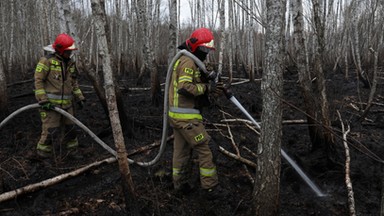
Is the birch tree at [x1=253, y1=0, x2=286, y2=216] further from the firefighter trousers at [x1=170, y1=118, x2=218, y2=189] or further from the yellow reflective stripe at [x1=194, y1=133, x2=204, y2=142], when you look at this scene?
the yellow reflective stripe at [x1=194, y1=133, x2=204, y2=142]

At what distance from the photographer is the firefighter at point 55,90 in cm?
451

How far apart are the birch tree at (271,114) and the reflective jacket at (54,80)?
3.30m

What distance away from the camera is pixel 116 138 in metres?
3.03

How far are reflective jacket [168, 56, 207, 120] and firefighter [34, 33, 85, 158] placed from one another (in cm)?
201

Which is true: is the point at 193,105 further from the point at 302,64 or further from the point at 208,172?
the point at 302,64

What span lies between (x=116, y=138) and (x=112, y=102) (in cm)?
36

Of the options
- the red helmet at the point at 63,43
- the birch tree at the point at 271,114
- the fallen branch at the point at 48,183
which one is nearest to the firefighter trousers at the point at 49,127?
the fallen branch at the point at 48,183

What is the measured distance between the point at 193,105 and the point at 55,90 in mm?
2441

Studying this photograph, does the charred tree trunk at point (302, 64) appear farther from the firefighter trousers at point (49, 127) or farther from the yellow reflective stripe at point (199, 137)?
the firefighter trousers at point (49, 127)

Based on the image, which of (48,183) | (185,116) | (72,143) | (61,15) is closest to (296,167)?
(185,116)

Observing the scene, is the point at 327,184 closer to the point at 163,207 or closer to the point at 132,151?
the point at 163,207

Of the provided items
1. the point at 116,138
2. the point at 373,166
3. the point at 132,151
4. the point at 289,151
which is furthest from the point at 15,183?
the point at 373,166

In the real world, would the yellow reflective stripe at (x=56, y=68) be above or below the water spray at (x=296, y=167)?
above

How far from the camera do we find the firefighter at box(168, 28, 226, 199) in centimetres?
336
